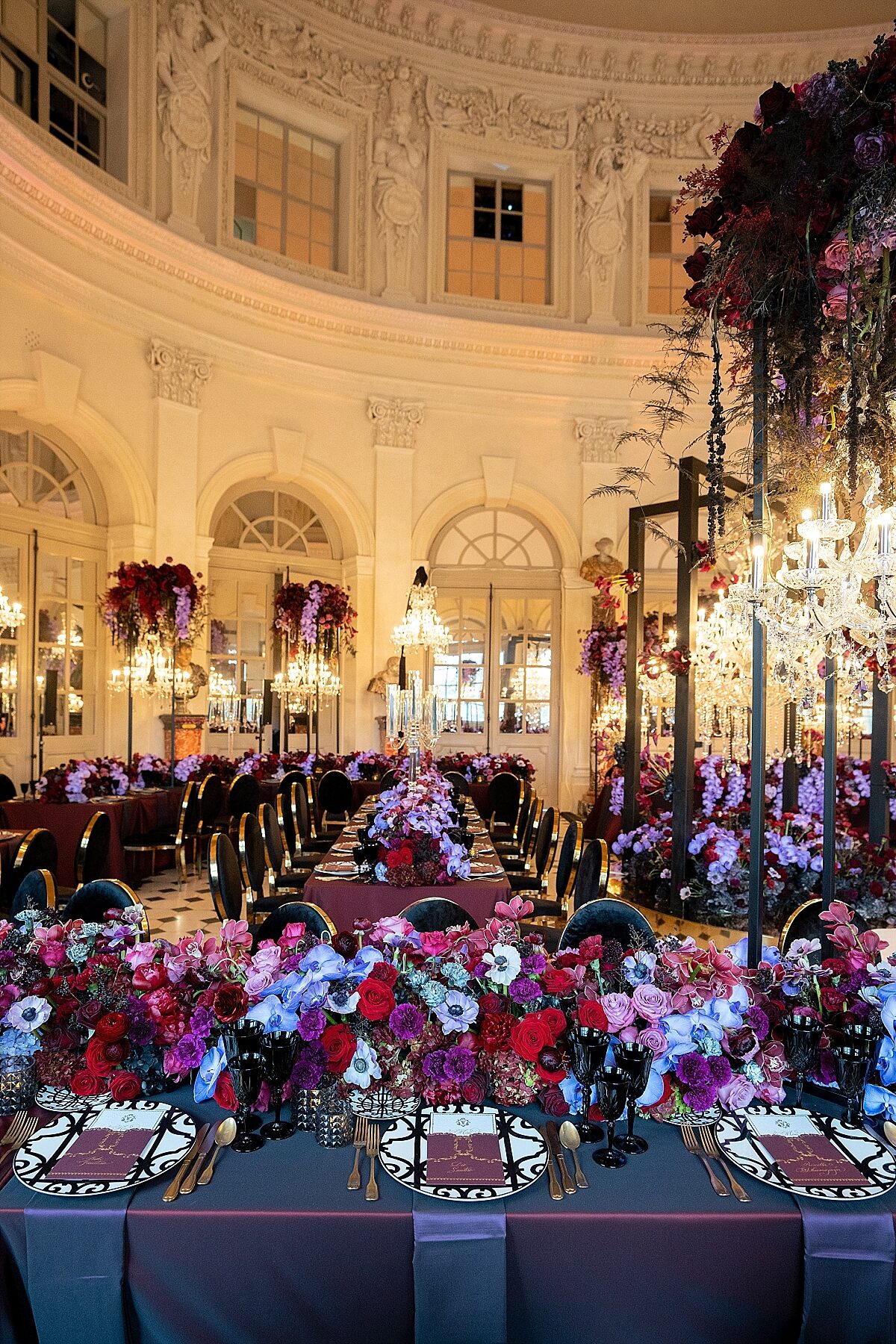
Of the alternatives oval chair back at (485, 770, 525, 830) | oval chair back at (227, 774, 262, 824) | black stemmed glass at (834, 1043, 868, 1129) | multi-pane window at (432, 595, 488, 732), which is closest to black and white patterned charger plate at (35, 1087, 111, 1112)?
black stemmed glass at (834, 1043, 868, 1129)

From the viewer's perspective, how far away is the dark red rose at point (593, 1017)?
1.61 metres

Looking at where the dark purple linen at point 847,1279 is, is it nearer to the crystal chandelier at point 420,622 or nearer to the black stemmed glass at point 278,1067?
the black stemmed glass at point 278,1067

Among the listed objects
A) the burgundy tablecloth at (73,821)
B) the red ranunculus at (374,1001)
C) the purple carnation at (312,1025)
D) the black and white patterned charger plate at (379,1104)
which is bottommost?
the burgundy tablecloth at (73,821)

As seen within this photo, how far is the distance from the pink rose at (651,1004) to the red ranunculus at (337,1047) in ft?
1.79

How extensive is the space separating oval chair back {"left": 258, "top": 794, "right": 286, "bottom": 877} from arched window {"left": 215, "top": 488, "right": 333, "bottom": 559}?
6.47 m

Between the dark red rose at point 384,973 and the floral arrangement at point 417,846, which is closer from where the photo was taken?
the dark red rose at point 384,973

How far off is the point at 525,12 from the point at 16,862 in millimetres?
11959

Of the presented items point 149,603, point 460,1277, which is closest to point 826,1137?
point 460,1277

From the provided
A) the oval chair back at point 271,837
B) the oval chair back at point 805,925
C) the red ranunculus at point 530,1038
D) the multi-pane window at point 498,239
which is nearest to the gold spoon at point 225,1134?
the red ranunculus at point 530,1038

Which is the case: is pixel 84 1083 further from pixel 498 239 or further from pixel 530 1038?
pixel 498 239

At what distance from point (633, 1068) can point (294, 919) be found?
4.01 feet

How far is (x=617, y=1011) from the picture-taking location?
5.41 ft

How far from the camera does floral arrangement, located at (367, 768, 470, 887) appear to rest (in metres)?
3.85

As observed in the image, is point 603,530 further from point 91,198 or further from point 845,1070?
point 845,1070
